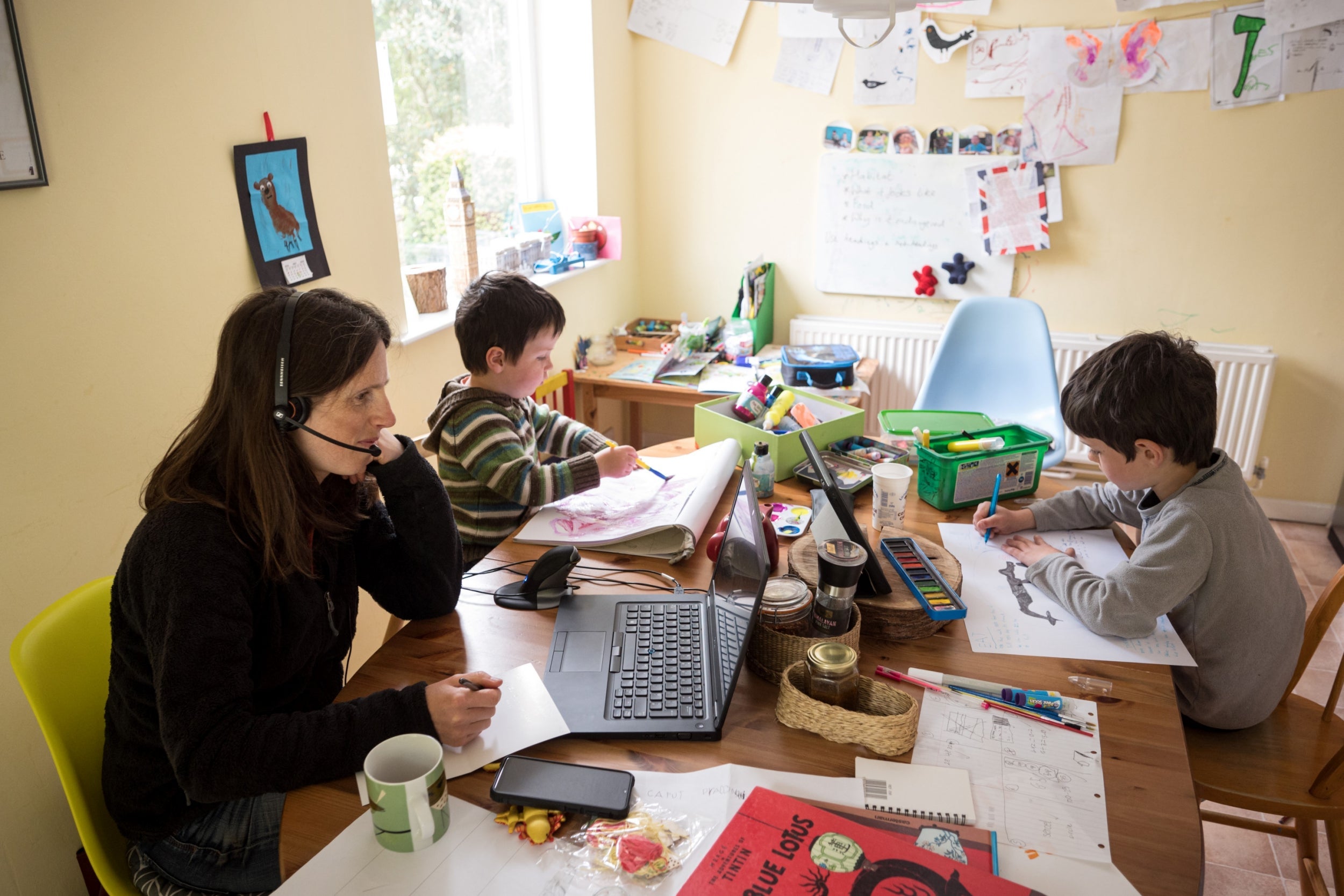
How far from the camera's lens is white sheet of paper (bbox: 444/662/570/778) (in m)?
1.01

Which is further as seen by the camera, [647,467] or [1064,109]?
[1064,109]

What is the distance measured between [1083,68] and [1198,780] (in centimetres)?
255

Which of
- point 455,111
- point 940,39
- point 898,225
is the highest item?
point 940,39

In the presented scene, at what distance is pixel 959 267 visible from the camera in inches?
130

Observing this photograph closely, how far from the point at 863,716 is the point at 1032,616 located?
47cm

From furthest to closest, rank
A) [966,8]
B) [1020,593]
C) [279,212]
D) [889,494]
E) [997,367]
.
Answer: [966,8] < [997,367] < [279,212] < [889,494] < [1020,593]

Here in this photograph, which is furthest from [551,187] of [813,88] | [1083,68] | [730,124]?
[1083,68]

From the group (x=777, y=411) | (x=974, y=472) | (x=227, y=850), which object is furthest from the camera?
(x=777, y=411)

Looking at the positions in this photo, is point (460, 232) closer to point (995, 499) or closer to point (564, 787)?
point (995, 499)

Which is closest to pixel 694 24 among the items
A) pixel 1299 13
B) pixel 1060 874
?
pixel 1299 13

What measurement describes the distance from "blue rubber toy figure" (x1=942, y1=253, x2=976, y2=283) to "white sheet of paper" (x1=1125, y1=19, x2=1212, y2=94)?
809 millimetres

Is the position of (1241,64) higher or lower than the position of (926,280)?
higher

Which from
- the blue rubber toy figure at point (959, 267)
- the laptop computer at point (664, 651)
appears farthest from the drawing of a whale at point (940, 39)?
the laptop computer at point (664, 651)

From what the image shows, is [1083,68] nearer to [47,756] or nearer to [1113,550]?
[1113,550]
